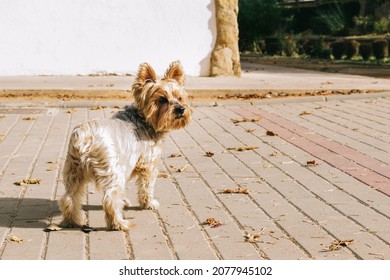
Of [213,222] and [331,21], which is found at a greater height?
[331,21]

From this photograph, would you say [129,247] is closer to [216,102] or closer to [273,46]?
[216,102]

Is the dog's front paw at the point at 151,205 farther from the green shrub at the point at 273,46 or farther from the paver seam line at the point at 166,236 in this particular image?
the green shrub at the point at 273,46

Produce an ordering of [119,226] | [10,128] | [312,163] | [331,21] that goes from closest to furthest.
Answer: [119,226], [312,163], [10,128], [331,21]

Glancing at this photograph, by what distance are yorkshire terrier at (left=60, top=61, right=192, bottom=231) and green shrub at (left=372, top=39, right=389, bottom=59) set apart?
64.9ft

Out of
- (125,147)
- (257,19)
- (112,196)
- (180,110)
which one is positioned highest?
(180,110)

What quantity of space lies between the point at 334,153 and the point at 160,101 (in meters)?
3.37

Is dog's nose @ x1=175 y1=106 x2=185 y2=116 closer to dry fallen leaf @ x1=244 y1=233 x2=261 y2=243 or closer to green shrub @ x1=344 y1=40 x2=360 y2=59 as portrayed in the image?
dry fallen leaf @ x1=244 y1=233 x2=261 y2=243

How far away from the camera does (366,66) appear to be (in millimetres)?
22219

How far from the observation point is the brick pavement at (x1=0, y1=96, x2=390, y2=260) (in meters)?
5.67

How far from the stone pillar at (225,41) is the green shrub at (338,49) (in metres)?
10.1

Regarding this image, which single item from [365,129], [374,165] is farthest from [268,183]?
[365,129]

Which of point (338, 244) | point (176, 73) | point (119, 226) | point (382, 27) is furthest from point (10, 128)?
point (382, 27)

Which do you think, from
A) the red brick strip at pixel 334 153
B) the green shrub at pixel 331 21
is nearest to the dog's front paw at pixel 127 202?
the red brick strip at pixel 334 153

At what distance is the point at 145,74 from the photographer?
21.0ft
